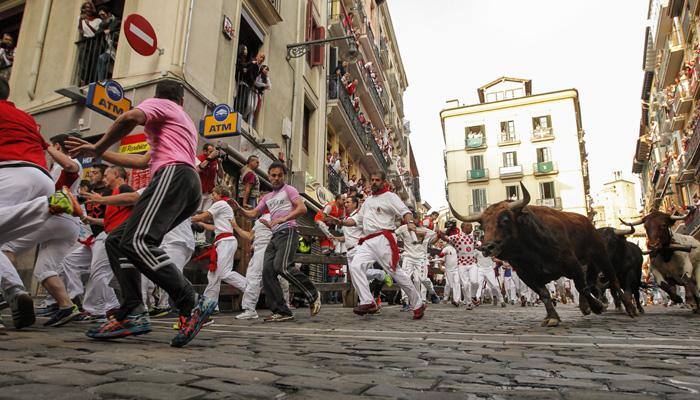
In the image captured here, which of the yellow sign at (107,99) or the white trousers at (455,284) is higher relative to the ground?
the yellow sign at (107,99)

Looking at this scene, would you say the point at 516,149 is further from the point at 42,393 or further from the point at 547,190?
the point at 42,393

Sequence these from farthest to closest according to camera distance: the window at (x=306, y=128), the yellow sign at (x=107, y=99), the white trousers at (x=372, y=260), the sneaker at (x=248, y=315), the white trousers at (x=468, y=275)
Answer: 1. the window at (x=306, y=128)
2. the white trousers at (x=468, y=275)
3. the yellow sign at (x=107, y=99)
4. the white trousers at (x=372, y=260)
5. the sneaker at (x=248, y=315)

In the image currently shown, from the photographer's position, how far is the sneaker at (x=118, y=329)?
3.37 meters

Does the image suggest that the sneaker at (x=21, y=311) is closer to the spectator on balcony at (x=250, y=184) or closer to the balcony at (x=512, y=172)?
the spectator on balcony at (x=250, y=184)

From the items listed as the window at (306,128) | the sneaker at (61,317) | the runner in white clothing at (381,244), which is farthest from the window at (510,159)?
the sneaker at (61,317)

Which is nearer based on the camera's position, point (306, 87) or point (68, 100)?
point (68, 100)

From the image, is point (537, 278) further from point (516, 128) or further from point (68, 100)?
point (516, 128)

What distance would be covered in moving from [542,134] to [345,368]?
162ft

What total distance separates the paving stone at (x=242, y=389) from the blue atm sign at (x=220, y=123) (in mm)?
9141

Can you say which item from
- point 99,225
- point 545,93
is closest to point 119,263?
point 99,225

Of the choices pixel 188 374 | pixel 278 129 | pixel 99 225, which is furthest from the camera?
pixel 278 129

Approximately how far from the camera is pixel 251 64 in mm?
13586

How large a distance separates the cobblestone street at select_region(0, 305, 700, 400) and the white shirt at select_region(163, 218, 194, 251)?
1.98 m

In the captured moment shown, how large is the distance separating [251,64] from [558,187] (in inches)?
1575
